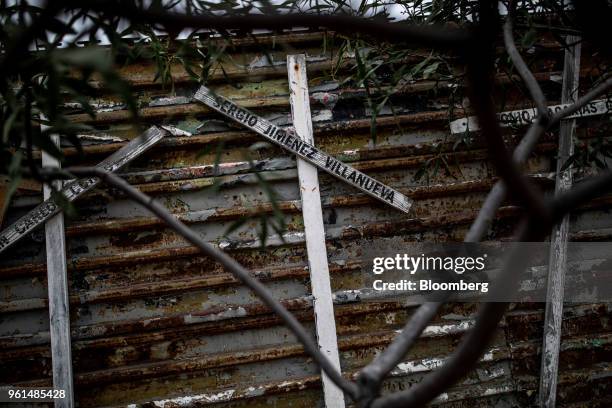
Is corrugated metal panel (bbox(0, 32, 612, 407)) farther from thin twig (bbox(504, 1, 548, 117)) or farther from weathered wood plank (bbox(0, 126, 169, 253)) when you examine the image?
thin twig (bbox(504, 1, 548, 117))

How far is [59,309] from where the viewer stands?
2.49 metres

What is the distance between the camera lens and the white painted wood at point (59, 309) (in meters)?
2.45

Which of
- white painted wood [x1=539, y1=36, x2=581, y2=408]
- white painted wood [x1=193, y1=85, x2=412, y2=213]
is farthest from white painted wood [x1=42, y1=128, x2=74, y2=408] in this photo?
white painted wood [x1=539, y1=36, x2=581, y2=408]

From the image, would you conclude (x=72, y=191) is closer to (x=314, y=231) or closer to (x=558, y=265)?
(x=314, y=231)

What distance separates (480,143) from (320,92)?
Answer: 36.3 inches

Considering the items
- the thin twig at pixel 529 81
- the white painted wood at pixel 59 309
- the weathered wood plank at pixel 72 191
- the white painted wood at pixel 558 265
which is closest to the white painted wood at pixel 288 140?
the weathered wood plank at pixel 72 191

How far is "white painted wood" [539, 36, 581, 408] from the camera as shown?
8.88 feet

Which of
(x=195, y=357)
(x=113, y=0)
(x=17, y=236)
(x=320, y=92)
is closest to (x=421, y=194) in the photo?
(x=320, y=92)

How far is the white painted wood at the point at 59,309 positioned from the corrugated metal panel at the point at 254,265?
0.07 meters

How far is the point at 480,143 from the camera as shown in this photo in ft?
9.25

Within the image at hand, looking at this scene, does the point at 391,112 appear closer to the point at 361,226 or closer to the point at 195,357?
the point at 361,226

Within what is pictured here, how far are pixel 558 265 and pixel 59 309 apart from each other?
257cm

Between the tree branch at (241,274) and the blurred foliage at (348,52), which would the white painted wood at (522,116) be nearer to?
the blurred foliage at (348,52)

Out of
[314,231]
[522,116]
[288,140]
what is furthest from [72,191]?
[522,116]
